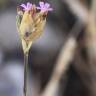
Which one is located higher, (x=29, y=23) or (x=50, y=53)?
(x=29, y=23)

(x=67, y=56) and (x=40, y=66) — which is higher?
(x=67, y=56)

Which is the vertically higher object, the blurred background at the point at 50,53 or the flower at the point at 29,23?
the flower at the point at 29,23

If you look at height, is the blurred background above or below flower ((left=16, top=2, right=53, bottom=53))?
below

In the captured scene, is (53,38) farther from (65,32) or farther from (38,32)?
(38,32)

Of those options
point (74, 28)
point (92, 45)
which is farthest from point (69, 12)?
point (92, 45)

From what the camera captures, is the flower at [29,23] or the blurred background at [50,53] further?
the blurred background at [50,53]

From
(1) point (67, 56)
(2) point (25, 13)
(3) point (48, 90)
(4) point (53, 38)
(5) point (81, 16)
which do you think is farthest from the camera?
(4) point (53, 38)

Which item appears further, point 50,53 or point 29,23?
point 50,53

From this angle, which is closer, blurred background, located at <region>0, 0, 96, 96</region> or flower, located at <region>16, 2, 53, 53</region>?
flower, located at <region>16, 2, 53, 53</region>
